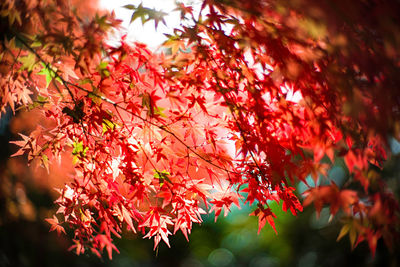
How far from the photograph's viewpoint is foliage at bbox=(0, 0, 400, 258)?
0.94 metres

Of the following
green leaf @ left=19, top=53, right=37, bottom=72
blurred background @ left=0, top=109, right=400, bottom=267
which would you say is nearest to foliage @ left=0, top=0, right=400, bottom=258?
green leaf @ left=19, top=53, right=37, bottom=72

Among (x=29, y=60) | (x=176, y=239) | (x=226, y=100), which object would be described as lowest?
(x=176, y=239)

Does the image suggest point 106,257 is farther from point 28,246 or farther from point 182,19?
point 182,19

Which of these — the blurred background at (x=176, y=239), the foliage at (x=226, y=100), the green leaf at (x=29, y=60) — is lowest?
the blurred background at (x=176, y=239)

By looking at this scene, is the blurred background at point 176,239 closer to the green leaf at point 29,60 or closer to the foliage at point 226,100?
the foliage at point 226,100

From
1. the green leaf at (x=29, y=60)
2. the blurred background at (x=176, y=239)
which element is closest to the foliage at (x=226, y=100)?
the green leaf at (x=29, y=60)

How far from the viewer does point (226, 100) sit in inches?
50.4

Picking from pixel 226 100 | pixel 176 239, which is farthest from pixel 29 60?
pixel 176 239

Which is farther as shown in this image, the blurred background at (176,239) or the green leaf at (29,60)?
the blurred background at (176,239)

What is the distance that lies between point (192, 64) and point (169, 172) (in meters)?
0.46

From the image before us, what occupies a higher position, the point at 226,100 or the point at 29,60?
the point at 29,60

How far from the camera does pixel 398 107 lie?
100 centimetres

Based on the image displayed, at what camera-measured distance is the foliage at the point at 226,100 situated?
945mm

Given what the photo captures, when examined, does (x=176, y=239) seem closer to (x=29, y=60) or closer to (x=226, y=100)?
(x=226, y=100)
